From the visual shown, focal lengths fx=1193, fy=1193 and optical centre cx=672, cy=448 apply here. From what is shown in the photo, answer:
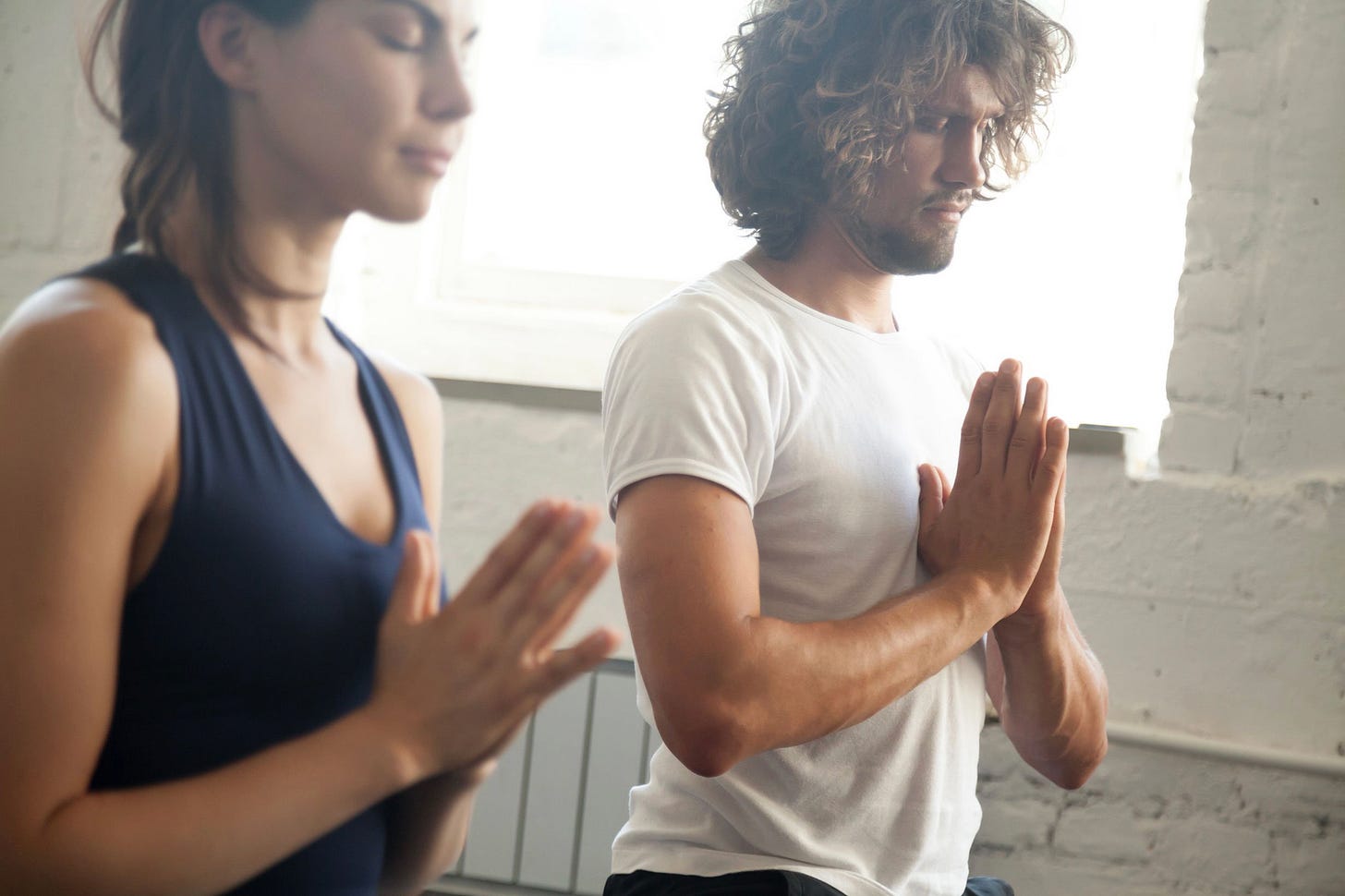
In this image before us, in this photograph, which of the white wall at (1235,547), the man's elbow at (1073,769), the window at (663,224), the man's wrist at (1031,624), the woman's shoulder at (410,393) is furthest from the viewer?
the window at (663,224)

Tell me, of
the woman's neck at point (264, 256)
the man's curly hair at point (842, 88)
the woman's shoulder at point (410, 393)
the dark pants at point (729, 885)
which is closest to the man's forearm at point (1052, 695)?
the dark pants at point (729, 885)

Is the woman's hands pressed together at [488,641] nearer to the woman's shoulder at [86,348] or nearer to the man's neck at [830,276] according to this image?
the woman's shoulder at [86,348]

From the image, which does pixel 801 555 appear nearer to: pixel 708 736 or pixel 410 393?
pixel 708 736

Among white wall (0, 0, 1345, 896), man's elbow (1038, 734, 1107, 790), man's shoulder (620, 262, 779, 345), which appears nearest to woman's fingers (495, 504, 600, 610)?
man's shoulder (620, 262, 779, 345)

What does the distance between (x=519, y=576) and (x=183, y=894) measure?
148 mm

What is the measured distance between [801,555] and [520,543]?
0.71 metres

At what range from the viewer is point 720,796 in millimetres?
1028

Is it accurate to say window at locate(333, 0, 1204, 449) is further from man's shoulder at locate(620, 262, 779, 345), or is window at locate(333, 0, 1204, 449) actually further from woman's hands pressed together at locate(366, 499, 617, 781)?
woman's hands pressed together at locate(366, 499, 617, 781)

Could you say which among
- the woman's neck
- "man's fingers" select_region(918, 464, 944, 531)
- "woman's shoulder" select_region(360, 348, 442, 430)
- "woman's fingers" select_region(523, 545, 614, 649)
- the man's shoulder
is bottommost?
"man's fingers" select_region(918, 464, 944, 531)

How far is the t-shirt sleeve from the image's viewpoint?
96 centimetres

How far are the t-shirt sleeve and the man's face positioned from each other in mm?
202

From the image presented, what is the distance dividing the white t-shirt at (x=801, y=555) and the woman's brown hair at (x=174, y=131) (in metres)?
0.58

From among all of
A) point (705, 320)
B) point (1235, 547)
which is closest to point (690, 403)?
point (705, 320)

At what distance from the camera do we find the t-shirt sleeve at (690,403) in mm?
960
